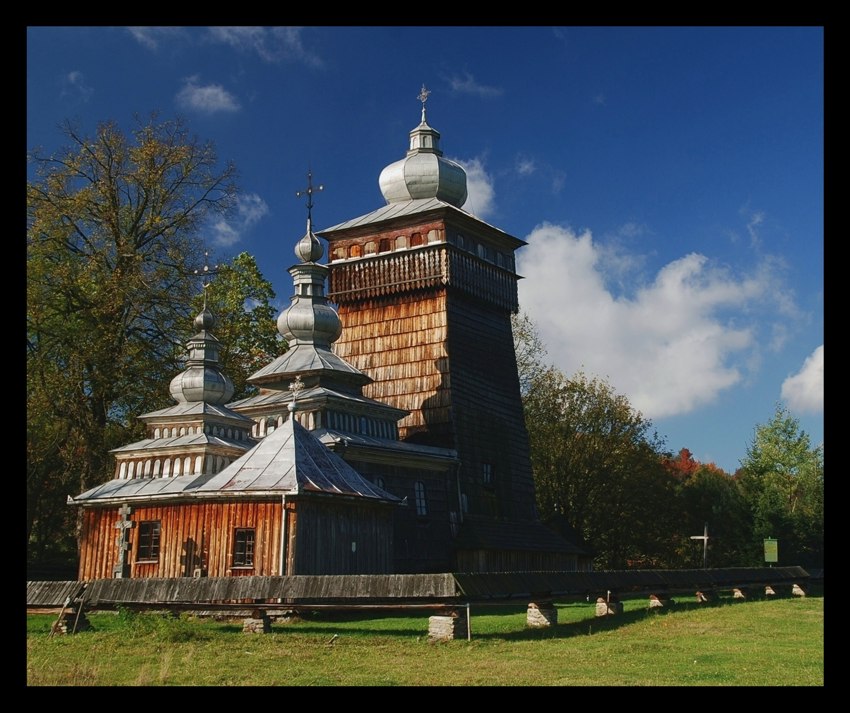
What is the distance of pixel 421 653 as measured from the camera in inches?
620

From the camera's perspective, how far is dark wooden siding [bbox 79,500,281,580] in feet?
78.4

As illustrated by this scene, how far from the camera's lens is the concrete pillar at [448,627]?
56.9 ft

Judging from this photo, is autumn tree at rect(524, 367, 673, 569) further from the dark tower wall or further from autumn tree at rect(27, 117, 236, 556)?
autumn tree at rect(27, 117, 236, 556)

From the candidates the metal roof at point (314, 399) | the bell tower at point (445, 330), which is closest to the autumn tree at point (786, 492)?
the bell tower at point (445, 330)

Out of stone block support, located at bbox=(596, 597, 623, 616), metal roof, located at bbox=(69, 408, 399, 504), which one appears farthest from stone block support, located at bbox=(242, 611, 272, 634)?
stone block support, located at bbox=(596, 597, 623, 616)

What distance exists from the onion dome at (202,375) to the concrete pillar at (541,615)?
13.9 meters

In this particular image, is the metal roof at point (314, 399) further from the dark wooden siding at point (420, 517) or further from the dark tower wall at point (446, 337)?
the dark tower wall at point (446, 337)

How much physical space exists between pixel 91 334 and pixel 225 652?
16699mm

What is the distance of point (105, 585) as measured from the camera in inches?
755

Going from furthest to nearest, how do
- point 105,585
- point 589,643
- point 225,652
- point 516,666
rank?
point 105,585 < point 589,643 < point 225,652 < point 516,666

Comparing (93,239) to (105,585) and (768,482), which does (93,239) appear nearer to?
(105,585)

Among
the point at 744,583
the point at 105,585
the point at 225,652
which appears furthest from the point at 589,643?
the point at 744,583

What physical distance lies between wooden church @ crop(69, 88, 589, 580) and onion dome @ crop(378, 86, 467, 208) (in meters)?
0.06

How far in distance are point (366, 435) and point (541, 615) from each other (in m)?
12.6
